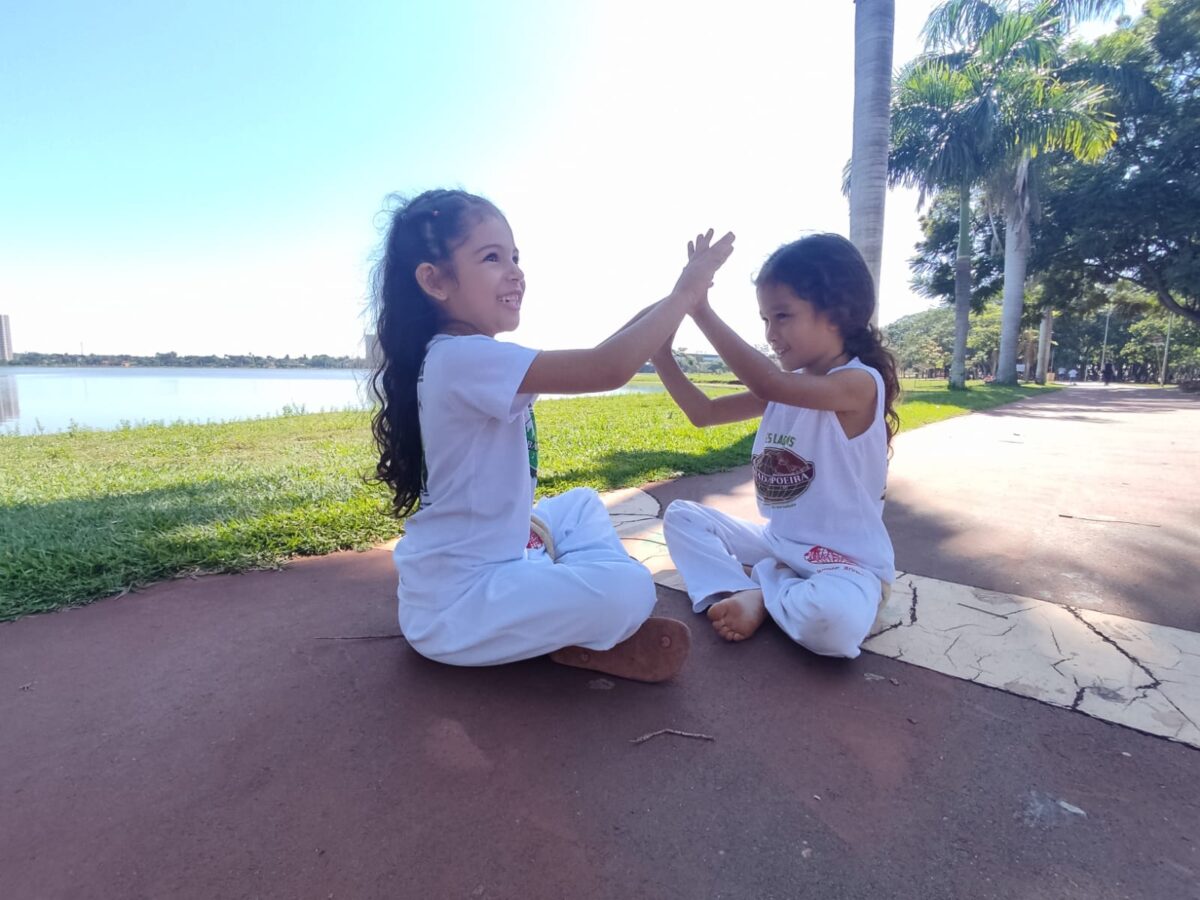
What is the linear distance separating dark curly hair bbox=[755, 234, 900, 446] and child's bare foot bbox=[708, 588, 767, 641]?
0.78 metres

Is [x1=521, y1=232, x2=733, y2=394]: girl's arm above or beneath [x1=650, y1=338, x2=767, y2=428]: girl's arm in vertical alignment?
above

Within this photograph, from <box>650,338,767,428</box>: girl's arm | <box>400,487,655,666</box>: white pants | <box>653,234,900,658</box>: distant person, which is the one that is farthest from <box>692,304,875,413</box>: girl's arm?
<box>400,487,655,666</box>: white pants

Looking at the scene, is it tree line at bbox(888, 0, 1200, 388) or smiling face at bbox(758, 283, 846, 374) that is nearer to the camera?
smiling face at bbox(758, 283, 846, 374)

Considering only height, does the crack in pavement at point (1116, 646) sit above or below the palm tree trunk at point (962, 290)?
below

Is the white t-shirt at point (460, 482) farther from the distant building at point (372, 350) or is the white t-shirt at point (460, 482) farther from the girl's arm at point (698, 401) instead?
the girl's arm at point (698, 401)

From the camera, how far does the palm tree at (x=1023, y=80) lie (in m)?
14.1

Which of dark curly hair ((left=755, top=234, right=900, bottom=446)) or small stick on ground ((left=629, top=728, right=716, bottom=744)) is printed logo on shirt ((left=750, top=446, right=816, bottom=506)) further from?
small stick on ground ((left=629, top=728, right=716, bottom=744))

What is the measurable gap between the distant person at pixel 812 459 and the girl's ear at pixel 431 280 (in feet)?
2.65

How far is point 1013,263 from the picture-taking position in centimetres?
1983

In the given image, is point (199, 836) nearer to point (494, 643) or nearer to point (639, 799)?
point (494, 643)

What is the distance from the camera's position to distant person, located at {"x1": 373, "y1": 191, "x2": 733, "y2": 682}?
5.37 feet

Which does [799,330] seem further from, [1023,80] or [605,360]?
[1023,80]

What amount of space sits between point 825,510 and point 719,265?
881 mm

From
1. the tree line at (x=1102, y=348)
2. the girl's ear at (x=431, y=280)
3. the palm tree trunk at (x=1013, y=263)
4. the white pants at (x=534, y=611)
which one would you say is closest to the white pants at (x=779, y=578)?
the white pants at (x=534, y=611)
